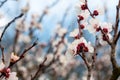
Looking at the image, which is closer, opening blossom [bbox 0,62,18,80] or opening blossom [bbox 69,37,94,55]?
opening blossom [bbox 0,62,18,80]

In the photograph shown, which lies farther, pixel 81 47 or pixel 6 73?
pixel 81 47

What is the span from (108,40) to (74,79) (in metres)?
10.1

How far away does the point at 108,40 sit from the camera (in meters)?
2.84

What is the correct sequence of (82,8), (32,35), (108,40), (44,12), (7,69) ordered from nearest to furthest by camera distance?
(7,69), (108,40), (82,8), (32,35), (44,12)

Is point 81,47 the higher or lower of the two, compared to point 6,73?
lower

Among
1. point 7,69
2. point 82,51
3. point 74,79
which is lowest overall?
point 74,79

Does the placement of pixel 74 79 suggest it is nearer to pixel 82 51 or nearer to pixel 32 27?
pixel 32 27

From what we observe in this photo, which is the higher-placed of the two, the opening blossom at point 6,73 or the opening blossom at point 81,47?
the opening blossom at point 6,73

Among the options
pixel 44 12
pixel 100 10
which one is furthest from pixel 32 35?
pixel 100 10

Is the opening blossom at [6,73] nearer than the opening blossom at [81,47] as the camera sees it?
Yes

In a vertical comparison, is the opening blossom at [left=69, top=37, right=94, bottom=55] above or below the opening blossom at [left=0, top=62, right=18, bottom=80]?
below

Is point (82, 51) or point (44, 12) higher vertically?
point (82, 51)

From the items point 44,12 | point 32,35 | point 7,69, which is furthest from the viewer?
point 44,12

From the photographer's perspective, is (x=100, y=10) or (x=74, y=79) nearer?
(x=100, y=10)
